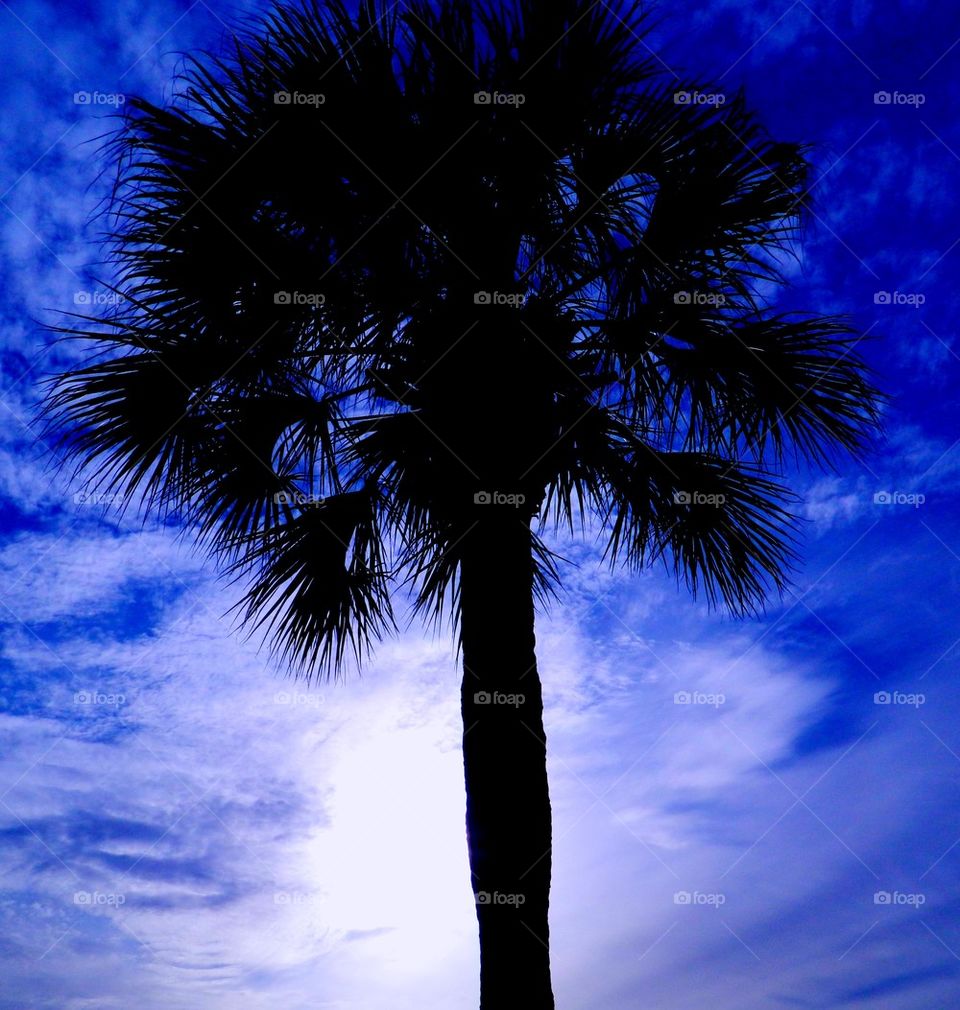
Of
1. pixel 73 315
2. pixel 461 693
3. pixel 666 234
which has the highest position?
pixel 666 234

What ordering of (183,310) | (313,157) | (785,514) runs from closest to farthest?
(313,157) < (183,310) < (785,514)

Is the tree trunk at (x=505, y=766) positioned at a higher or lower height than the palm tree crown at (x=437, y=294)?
lower

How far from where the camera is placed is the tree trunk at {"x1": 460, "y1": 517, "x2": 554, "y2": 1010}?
4.71m

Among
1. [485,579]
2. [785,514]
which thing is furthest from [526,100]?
[785,514]

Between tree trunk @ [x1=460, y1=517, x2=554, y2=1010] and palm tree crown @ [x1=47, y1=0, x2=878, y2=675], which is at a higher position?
palm tree crown @ [x1=47, y1=0, x2=878, y2=675]

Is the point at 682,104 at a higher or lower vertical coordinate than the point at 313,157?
higher

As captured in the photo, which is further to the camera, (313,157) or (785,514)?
(785,514)

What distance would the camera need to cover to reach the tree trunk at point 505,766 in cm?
471

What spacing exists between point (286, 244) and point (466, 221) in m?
1.04

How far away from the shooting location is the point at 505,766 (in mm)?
4895

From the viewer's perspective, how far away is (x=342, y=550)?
584 centimetres

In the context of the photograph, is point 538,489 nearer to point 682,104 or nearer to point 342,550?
point 342,550

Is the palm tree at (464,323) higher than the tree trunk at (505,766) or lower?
higher

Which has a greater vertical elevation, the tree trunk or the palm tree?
the palm tree
